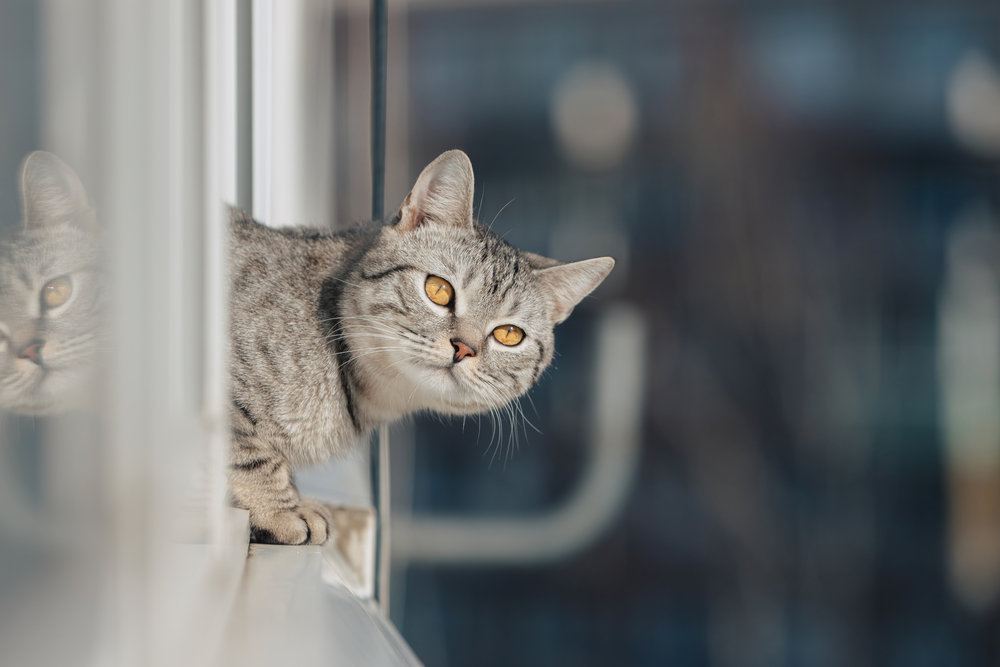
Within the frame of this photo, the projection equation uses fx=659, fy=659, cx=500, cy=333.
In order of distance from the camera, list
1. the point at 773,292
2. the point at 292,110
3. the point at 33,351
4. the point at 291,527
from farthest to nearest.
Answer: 1. the point at 773,292
2. the point at 292,110
3. the point at 291,527
4. the point at 33,351

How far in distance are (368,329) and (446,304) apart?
6cm

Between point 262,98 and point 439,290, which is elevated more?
point 262,98

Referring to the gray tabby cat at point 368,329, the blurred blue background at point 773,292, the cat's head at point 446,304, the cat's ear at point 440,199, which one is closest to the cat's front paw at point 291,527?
the gray tabby cat at point 368,329

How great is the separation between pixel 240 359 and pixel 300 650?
236 mm

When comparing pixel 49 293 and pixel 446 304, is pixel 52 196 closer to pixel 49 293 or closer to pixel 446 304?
pixel 49 293

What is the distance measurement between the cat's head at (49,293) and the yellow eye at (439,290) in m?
0.36

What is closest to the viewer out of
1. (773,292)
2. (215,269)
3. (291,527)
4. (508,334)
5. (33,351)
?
(33,351)

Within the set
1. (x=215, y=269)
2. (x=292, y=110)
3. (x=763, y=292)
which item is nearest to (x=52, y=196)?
(x=215, y=269)

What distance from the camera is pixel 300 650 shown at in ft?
0.77

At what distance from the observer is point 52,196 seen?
0.12 meters

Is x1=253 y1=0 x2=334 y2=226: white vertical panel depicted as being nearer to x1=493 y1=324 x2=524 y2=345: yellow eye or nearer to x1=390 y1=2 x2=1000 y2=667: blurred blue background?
x1=493 y1=324 x2=524 y2=345: yellow eye

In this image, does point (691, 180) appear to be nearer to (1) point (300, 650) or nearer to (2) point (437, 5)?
(2) point (437, 5)

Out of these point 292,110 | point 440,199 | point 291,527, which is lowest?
point 291,527

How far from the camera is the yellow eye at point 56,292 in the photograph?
0.11 m
